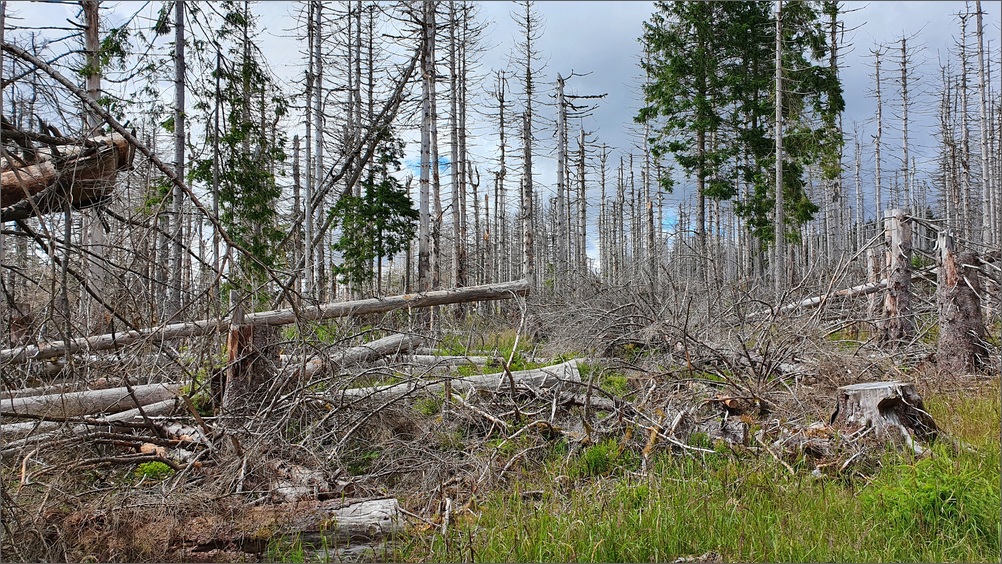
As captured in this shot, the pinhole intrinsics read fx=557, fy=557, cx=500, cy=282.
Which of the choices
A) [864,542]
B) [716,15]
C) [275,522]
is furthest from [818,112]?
[275,522]

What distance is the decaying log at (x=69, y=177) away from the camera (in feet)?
8.95

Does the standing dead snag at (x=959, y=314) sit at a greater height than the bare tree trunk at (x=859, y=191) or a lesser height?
lesser

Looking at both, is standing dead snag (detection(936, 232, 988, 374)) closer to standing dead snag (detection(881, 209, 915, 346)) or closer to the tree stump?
standing dead snag (detection(881, 209, 915, 346))

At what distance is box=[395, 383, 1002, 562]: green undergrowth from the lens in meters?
2.84

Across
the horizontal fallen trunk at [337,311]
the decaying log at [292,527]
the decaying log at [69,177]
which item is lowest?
the decaying log at [292,527]

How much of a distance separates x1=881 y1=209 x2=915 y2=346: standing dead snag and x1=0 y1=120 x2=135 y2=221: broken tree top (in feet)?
26.4

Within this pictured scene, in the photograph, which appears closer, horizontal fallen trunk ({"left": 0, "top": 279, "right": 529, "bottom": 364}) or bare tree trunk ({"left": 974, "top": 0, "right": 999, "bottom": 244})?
horizontal fallen trunk ({"left": 0, "top": 279, "right": 529, "bottom": 364})

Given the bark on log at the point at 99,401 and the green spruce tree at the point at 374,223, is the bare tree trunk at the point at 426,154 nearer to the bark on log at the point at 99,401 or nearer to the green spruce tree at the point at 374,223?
the green spruce tree at the point at 374,223

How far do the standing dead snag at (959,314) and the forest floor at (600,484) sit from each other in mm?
608

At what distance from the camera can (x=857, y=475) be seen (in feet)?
12.3

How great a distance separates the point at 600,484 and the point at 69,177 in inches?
142

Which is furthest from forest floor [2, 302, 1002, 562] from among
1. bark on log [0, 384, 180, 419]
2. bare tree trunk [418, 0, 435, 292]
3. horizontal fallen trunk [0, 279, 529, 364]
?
bare tree trunk [418, 0, 435, 292]

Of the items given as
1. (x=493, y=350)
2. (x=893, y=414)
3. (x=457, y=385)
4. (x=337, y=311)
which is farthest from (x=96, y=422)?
(x=893, y=414)

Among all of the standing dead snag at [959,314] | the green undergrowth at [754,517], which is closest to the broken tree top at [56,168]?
the green undergrowth at [754,517]
